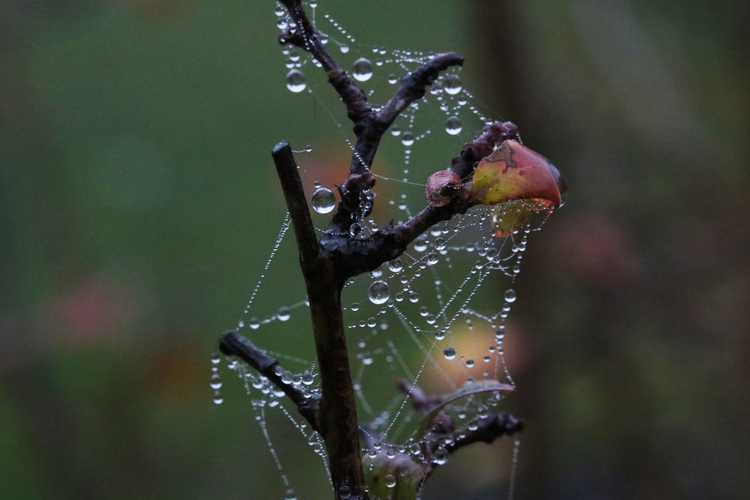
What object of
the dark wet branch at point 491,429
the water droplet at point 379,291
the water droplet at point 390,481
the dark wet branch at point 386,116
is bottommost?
the dark wet branch at point 491,429

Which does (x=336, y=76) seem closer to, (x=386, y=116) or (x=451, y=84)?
(x=386, y=116)

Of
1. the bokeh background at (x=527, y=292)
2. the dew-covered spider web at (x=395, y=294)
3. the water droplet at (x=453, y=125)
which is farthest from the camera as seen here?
the bokeh background at (x=527, y=292)

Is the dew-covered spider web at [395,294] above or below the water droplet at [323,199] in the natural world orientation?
below

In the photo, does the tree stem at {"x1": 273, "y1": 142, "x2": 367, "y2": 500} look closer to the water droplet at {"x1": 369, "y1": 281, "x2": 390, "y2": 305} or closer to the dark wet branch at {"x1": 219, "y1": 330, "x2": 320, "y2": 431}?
the dark wet branch at {"x1": 219, "y1": 330, "x2": 320, "y2": 431}

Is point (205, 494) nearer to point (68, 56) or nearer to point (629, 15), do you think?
point (629, 15)

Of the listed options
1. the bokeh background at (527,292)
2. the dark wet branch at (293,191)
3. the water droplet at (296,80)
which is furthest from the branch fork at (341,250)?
the bokeh background at (527,292)

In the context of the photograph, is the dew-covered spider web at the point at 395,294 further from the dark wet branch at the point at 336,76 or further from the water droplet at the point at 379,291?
the dark wet branch at the point at 336,76
